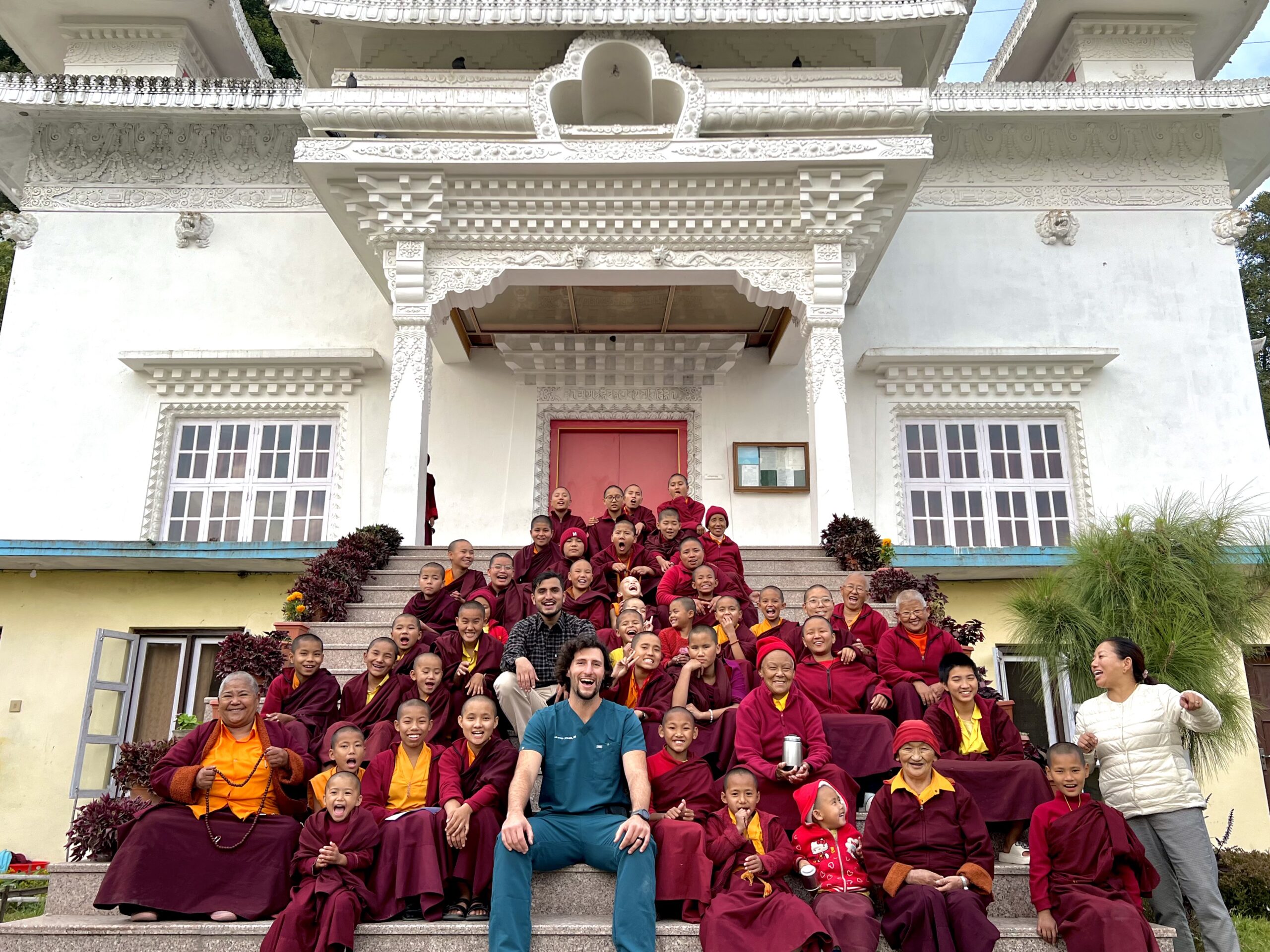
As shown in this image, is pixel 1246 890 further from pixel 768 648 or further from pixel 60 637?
pixel 60 637

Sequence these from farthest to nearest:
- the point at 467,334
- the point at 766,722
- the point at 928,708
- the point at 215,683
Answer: the point at 467,334, the point at 215,683, the point at 928,708, the point at 766,722

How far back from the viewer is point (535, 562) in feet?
26.7

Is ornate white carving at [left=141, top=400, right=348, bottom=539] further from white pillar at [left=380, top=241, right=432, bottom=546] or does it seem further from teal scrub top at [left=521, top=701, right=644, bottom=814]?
teal scrub top at [left=521, top=701, right=644, bottom=814]

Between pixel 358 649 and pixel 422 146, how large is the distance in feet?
15.5

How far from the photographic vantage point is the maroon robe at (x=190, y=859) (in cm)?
451

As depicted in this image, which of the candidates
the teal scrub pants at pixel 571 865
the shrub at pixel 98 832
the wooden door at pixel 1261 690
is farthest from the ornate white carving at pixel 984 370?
the shrub at pixel 98 832

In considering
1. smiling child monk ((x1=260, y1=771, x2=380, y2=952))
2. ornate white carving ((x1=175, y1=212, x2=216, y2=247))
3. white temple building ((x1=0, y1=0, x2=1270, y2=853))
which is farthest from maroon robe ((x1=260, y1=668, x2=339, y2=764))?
ornate white carving ((x1=175, y1=212, x2=216, y2=247))

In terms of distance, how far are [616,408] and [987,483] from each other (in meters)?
4.31

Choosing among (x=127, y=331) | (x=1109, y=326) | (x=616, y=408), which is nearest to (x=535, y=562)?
(x=616, y=408)

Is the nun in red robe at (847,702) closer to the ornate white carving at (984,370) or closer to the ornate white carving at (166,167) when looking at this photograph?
the ornate white carving at (984,370)

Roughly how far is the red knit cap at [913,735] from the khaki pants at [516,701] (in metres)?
1.81

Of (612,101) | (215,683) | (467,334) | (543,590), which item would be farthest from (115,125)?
(543,590)

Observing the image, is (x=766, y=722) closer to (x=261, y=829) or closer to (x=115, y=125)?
(x=261, y=829)

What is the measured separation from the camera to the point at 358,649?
7176 millimetres
